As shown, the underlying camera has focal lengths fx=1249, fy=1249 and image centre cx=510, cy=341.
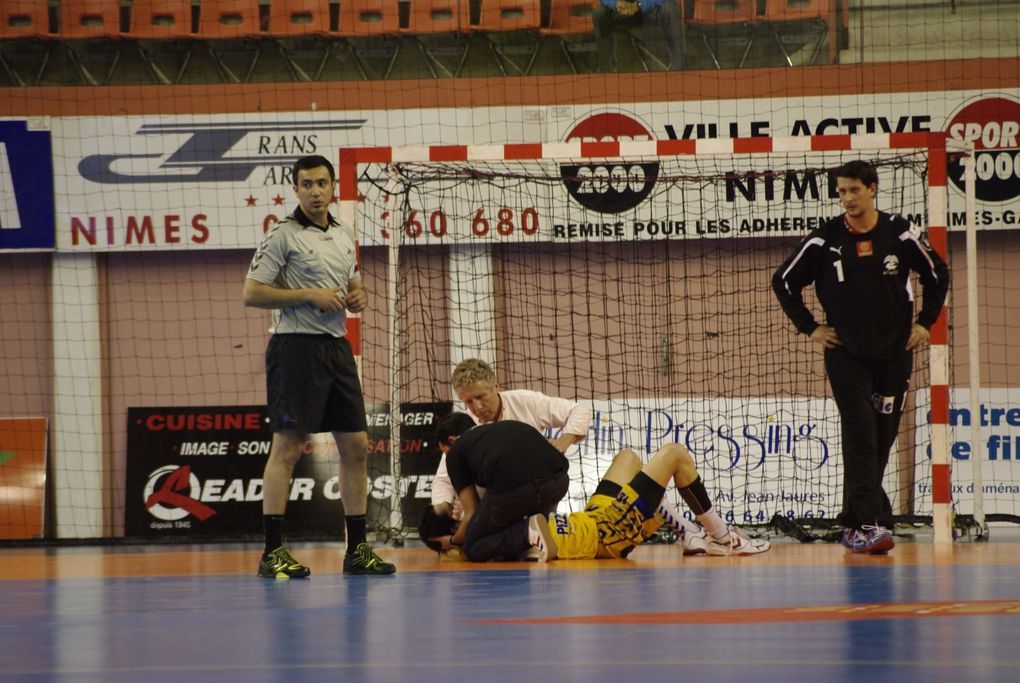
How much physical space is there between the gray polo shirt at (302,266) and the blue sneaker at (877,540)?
3.13 m

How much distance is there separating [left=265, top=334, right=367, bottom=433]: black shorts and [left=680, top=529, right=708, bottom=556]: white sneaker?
7.00 ft

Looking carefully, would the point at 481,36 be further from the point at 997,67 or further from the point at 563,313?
the point at 997,67

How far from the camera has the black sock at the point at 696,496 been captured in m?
7.00

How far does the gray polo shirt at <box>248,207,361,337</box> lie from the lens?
19.9 feet

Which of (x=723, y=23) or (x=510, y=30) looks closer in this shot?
(x=723, y=23)

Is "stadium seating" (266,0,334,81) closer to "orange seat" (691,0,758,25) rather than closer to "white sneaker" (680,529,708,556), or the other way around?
"orange seat" (691,0,758,25)

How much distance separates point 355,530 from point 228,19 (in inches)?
308

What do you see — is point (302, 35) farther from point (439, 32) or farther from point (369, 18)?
point (439, 32)

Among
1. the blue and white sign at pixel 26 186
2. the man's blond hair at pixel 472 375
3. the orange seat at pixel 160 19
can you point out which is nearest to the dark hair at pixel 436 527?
the man's blond hair at pixel 472 375

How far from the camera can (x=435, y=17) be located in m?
12.5

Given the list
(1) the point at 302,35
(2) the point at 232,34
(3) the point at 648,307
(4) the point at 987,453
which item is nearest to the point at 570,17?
(1) the point at 302,35

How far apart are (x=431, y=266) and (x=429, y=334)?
0.64m

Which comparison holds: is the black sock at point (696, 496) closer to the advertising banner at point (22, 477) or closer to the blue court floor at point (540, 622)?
the blue court floor at point (540, 622)

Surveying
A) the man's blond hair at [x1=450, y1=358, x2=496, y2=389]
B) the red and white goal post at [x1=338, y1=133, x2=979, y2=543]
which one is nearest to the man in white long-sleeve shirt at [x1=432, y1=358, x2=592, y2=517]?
the man's blond hair at [x1=450, y1=358, x2=496, y2=389]
